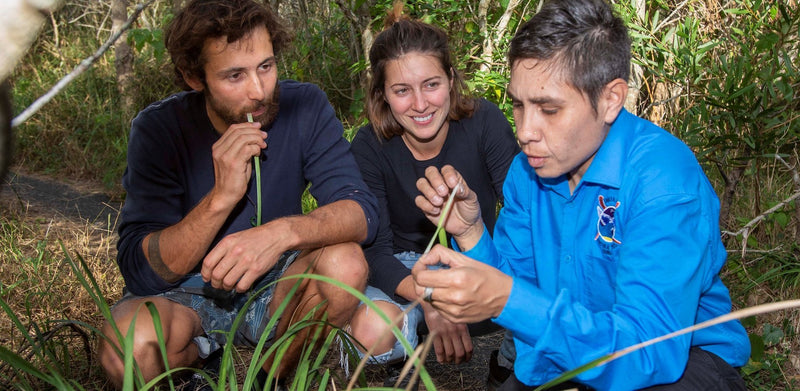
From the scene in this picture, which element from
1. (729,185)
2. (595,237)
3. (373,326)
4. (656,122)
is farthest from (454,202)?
(656,122)

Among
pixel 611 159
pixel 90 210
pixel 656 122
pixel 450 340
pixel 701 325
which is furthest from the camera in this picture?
pixel 90 210

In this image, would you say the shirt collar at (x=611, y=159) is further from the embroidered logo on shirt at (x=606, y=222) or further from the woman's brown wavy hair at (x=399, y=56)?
the woman's brown wavy hair at (x=399, y=56)

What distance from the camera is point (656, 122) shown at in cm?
410

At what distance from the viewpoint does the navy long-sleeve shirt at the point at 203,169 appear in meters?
2.40

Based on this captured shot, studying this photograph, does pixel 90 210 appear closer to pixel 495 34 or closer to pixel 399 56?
pixel 495 34

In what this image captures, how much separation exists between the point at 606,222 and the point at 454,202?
1.39ft

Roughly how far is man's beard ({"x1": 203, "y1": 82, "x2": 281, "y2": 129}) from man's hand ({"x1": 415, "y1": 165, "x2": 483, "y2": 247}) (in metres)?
0.75

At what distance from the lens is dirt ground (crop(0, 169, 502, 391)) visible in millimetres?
2826

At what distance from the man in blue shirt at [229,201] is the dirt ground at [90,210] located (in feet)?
2.09

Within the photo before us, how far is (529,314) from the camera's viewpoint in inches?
61.1

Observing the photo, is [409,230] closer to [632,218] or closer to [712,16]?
[632,218]

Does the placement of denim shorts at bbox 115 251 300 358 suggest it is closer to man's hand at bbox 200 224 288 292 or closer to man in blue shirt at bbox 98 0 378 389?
man in blue shirt at bbox 98 0 378 389

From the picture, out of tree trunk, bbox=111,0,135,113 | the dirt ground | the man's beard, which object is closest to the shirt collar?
the man's beard

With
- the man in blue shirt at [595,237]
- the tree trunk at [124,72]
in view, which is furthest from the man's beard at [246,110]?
the tree trunk at [124,72]
